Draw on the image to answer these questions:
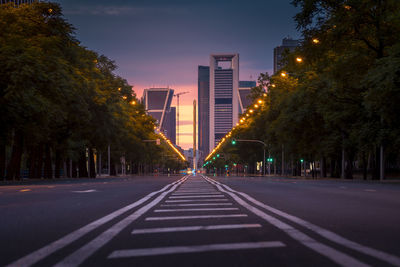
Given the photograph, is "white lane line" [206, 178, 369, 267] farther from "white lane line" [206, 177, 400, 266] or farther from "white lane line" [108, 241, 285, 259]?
"white lane line" [108, 241, 285, 259]

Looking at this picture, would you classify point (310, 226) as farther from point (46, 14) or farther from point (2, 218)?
point (46, 14)

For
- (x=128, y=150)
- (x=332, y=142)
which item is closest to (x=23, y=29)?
(x=332, y=142)

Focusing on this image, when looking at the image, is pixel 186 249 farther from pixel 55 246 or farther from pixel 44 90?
pixel 44 90

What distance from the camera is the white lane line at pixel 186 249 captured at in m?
4.88

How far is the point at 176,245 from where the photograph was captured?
5.40m

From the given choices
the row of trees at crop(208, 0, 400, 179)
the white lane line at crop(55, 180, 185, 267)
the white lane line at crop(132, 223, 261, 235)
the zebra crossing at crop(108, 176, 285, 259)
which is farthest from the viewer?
the row of trees at crop(208, 0, 400, 179)

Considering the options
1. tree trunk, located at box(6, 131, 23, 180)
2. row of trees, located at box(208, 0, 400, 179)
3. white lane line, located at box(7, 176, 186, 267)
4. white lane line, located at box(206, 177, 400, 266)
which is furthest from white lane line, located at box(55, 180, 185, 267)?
tree trunk, located at box(6, 131, 23, 180)

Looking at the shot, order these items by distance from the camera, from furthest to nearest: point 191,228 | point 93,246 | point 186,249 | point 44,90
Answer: point 44,90 → point 191,228 → point 93,246 → point 186,249

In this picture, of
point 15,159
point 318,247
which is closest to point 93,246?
point 318,247

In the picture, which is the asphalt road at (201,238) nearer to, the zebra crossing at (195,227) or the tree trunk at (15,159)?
the zebra crossing at (195,227)

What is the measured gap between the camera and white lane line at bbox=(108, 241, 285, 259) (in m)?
4.88

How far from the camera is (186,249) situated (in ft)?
16.8

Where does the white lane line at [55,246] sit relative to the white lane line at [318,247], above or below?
below

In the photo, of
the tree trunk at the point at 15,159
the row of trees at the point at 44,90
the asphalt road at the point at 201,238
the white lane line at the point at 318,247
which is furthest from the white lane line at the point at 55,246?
the tree trunk at the point at 15,159
